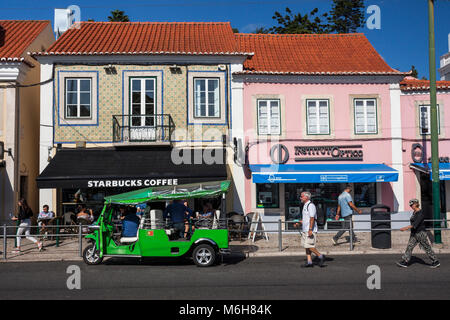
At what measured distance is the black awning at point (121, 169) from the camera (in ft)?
46.2

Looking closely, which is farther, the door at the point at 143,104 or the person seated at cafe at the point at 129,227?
the door at the point at 143,104

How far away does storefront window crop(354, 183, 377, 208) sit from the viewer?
56.4 feet

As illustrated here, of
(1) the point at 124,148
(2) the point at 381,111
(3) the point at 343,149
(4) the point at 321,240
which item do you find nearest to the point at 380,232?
(4) the point at 321,240

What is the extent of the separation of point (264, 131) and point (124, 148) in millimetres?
5563

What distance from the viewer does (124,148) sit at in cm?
1622

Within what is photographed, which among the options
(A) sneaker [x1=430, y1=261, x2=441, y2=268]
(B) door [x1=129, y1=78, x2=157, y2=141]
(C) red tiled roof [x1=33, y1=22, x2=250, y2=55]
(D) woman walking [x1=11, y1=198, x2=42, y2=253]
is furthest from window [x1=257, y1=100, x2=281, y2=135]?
(D) woman walking [x1=11, y1=198, x2=42, y2=253]

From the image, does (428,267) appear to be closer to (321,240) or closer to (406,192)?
(321,240)

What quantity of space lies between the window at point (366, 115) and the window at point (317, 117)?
122cm

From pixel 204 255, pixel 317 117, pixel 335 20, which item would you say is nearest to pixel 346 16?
pixel 335 20

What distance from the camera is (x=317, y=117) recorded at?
1727cm

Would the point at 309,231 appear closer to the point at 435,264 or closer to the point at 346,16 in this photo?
the point at 435,264

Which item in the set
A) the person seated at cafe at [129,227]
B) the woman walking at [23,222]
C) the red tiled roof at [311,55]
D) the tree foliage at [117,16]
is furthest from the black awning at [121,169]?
the tree foliage at [117,16]

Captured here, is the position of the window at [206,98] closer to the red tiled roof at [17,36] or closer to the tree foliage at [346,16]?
the red tiled roof at [17,36]

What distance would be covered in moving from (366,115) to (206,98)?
21.6ft
